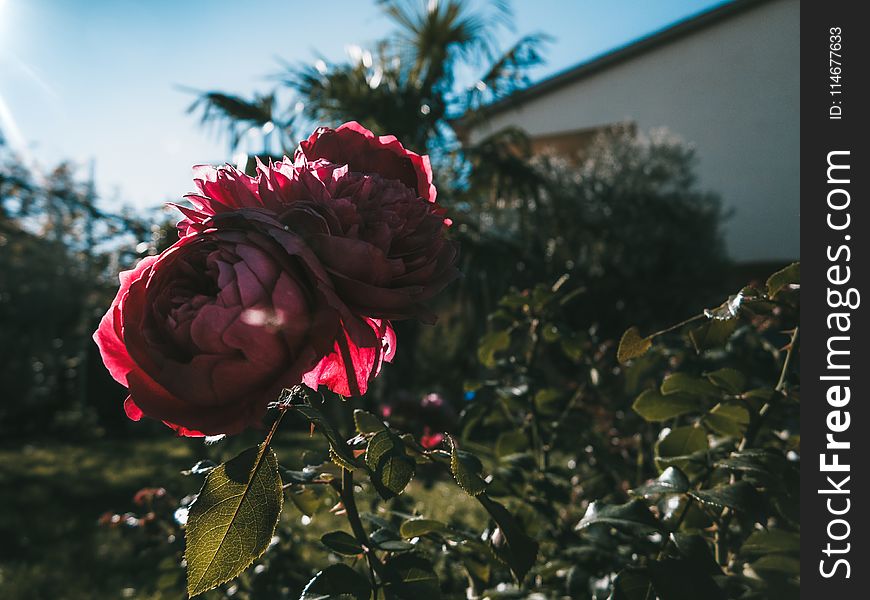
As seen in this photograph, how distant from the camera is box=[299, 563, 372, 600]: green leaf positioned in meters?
0.50

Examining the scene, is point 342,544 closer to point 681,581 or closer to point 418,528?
point 418,528

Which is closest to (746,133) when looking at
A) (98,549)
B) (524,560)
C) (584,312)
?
(584,312)

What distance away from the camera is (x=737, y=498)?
0.57 m

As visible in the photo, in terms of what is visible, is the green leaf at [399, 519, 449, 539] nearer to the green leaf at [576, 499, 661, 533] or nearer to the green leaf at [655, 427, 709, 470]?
the green leaf at [576, 499, 661, 533]

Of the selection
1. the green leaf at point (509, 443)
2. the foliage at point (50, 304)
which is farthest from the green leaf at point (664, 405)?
the foliage at point (50, 304)

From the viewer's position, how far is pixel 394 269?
16.1 inches

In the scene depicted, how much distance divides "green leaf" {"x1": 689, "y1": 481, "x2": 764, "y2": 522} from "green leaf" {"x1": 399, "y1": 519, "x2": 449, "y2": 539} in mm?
235

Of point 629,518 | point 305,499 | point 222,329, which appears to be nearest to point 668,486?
point 629,518

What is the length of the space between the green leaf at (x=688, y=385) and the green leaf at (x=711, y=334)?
126mm

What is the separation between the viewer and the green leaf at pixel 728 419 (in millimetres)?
737

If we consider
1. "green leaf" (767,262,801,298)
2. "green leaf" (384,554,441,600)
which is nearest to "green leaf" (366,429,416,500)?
"green leaf" (384,554,441,600)

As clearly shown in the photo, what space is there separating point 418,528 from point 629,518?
198mm

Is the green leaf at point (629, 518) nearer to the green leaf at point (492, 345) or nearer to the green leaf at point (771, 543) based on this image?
the green leaf at point (771, 543)

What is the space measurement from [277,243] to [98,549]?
11.6ft
